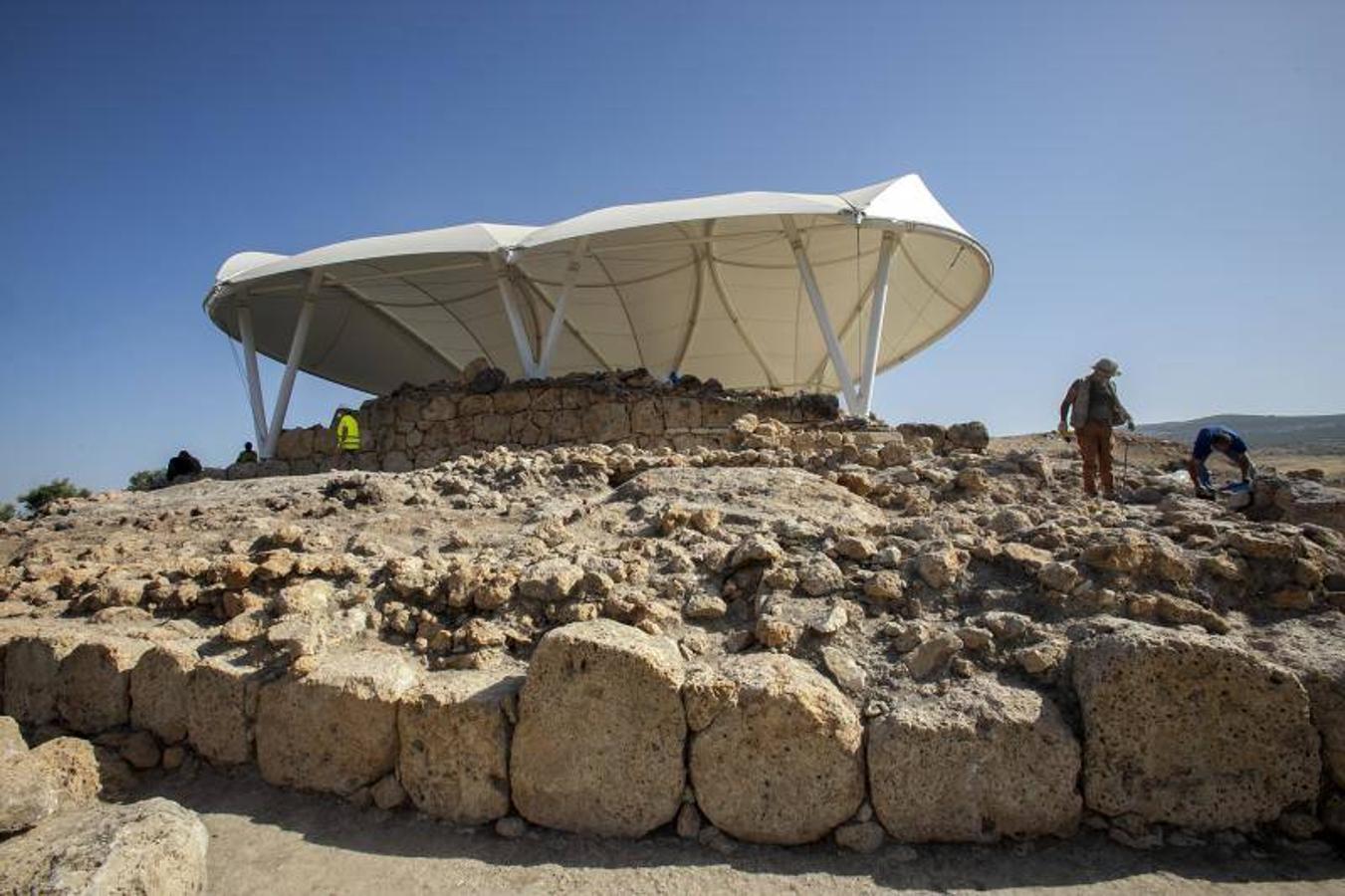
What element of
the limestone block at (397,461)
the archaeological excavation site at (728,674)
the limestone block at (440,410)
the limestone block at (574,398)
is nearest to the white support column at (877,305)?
the limestone block at (574,398)

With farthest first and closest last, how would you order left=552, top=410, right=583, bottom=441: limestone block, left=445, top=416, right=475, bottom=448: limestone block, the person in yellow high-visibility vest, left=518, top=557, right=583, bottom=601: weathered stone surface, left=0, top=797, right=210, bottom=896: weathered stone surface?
left=445, top=416, right=475, bottom=448: limestone block
the person in yellow high-visibility vest
left=552, top=410, right=583, bottom=441: limestone block
left=518, top=557, right=583, bottom=601: weathered stone surface
left=0, top=797, right=210, bottom=896: weathered stone surface

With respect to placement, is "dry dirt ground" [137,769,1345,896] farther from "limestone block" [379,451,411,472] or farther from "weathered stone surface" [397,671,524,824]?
"limestone block" [379,451,411,472]

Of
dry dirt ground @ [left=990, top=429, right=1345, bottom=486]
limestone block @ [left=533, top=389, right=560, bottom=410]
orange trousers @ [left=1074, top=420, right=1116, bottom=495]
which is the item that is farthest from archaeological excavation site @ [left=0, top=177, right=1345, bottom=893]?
dry dirt ground @ [left=990, top=429, right=1345, bottom=486]

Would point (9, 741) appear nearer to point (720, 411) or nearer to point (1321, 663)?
point (1321, 663)

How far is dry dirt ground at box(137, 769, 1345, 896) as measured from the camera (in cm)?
256

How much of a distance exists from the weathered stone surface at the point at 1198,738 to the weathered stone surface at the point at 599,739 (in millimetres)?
1654

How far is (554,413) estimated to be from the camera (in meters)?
13.0

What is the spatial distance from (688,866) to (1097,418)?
5.85 meters

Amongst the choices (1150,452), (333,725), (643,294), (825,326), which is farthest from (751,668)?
(643,294)

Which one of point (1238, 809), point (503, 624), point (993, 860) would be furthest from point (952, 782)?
point (503, 624)

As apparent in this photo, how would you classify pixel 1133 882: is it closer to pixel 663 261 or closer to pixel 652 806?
pixel 652 806

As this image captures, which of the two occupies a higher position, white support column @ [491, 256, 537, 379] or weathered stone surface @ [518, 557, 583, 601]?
white support column @ [491, 256, 537, 379]

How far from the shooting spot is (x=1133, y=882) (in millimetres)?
2539

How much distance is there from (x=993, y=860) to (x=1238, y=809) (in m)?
0.98
